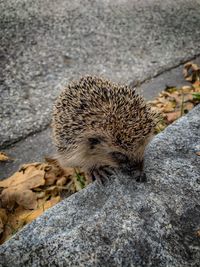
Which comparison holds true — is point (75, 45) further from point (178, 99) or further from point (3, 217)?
point (3, 217)

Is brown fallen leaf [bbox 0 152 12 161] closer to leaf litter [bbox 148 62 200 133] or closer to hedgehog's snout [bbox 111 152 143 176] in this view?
hedgehog's snout [bbox 111 152 143 176]

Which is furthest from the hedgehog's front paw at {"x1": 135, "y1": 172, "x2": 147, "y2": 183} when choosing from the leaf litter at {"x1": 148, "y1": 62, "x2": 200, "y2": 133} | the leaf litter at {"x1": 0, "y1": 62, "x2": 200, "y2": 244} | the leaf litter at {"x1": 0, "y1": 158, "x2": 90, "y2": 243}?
the leaf litter at {"x1": 148, "y1": 62, "x2": 200, "y2": 133}

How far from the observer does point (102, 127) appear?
9.20 feet

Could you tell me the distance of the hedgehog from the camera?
2689 mm

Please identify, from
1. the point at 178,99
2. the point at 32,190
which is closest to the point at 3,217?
the point at 32,190

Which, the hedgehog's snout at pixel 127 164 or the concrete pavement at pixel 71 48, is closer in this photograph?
the hedgehog's snout at pixel 127 164

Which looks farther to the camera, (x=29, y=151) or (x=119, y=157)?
(x=29, y=151)

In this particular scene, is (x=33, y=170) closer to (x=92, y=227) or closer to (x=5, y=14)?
(x=92, y=227)

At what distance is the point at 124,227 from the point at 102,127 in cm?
85

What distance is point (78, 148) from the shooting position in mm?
3139

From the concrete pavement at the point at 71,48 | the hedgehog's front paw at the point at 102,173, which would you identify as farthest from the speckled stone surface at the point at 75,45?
the hedgehog's front paw at the point at 102,173

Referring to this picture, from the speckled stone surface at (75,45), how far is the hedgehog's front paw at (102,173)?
1.32m

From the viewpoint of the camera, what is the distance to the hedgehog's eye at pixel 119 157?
2760 mm

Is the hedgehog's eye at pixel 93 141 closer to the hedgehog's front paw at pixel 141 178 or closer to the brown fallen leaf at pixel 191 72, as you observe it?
the hedgehog's front paw at pixel 141 178
